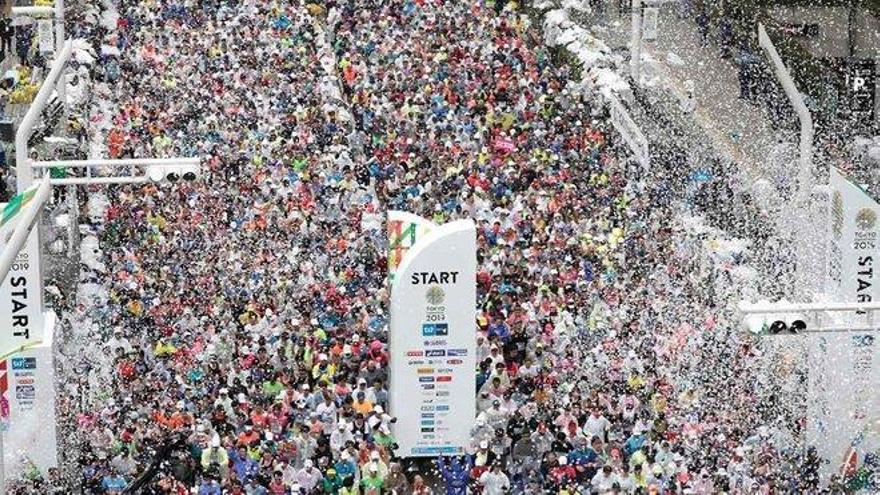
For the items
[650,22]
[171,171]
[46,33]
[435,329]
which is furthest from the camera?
[650,22]

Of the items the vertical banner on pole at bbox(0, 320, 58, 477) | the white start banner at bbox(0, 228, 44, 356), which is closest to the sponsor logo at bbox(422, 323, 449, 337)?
the vertical banner on pole at bbox(0, 320, 58, 477)

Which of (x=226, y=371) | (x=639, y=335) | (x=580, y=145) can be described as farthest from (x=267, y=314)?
(x=580, y=145)

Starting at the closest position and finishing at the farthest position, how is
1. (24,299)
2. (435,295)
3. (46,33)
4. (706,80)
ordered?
(24,299), (435,295), (46,33), (706,80)

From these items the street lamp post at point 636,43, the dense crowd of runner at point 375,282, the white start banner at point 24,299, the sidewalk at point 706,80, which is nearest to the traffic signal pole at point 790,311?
the dense crowd of runner at point 375,282

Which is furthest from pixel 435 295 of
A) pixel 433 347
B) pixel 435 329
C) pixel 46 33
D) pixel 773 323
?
pixel 46 33

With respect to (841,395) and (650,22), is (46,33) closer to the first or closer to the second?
(650,22)

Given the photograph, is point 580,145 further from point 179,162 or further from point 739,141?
point 179,162

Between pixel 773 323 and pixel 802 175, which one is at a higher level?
pixel 802 175

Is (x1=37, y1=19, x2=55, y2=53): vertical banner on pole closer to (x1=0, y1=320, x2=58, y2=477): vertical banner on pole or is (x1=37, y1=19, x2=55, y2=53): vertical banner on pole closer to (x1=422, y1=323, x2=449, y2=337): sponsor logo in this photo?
(x1=0, y1=320, x2=58, y2=477): vertical banner on pole
